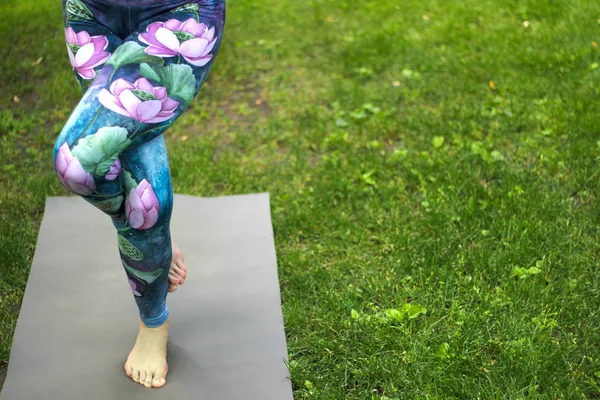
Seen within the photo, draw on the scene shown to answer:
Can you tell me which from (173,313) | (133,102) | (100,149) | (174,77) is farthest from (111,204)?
(173,313)

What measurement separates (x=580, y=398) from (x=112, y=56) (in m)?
1.84

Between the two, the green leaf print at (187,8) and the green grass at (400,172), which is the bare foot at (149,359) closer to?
the green grass at (400,172)

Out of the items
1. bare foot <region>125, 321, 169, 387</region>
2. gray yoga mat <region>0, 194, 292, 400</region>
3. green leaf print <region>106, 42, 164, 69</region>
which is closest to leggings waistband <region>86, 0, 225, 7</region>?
green leaf print <region>106, 42, 164, 69</region>

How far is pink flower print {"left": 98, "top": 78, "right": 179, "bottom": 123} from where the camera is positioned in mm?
1893

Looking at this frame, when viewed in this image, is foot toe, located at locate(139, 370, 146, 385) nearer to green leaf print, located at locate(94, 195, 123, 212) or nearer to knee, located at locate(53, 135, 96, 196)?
green leaf print, located at locate(94, 195, 123, 212)

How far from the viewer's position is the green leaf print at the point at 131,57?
194 cm

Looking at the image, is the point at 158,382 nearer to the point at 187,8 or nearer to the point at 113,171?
the point at 113,171

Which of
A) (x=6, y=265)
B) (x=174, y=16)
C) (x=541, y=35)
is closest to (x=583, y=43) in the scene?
(x=541, y=35)

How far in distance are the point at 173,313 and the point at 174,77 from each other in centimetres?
107

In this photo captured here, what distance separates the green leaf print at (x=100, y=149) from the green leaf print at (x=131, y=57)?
195 millimetres

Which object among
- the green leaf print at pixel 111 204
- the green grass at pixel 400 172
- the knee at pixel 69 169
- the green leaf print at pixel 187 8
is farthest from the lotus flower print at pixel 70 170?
the green grass at pixel 400 172

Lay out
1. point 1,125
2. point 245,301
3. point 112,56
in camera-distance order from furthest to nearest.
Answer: point 1,125, point 245,301, point 112,56

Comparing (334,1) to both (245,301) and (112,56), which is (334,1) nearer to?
(245,301)

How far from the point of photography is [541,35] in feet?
15.2
